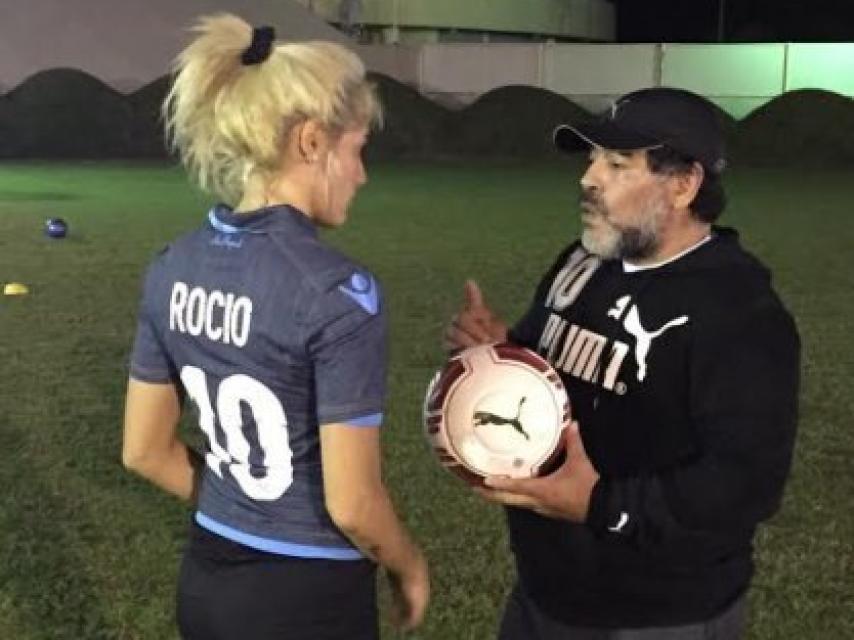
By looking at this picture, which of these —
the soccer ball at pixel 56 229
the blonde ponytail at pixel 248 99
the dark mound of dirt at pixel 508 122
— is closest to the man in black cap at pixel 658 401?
the blonde ponytail at pixel 248 99

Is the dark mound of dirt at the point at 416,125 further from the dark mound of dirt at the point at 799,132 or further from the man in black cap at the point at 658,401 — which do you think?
the man in black cap at the point at 658,401

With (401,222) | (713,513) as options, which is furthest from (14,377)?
(401,222)

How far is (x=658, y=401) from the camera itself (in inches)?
95.0

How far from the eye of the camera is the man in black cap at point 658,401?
7.52 feet

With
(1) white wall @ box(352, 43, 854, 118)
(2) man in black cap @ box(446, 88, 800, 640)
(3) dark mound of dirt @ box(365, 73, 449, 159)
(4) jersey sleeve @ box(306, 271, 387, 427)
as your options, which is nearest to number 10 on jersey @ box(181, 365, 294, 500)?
(4) jersey sleeve @ box(306, 271, 387, 427)

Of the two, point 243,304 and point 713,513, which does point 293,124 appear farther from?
point 713,513

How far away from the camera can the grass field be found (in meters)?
4.58

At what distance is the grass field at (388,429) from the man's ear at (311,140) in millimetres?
1039

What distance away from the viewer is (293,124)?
2115mm

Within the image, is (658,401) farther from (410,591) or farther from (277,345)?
(277,345)

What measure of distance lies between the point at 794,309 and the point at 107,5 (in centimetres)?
2717

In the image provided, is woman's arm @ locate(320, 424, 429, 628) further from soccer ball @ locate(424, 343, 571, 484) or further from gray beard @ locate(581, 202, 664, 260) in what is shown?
gray beard @ locate(581, 202, 664, 260)

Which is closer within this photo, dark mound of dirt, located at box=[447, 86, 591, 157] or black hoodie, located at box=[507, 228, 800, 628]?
black hoodie, located at box=[507, 228, 800, 628]

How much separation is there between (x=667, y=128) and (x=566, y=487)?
2.41ft
